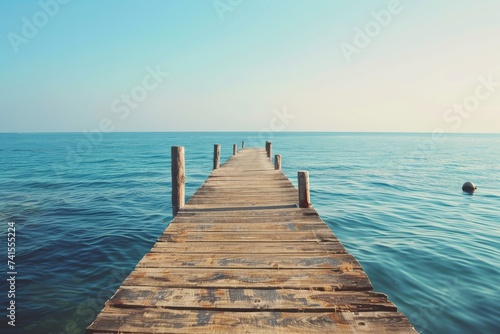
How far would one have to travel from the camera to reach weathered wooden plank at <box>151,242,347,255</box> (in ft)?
13.3

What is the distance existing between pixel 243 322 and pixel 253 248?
1.77 m

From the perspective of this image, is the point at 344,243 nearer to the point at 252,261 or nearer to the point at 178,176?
the point at 178,176

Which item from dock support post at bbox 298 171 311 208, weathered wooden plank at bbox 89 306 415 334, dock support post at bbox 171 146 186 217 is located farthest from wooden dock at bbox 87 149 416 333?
dock support post at bbox 171 146 186 217

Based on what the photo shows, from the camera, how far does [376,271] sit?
7.09 meters

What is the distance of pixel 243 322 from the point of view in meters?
2.46

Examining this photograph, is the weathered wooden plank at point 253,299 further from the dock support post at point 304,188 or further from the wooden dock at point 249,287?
the dock support post at point 304,188

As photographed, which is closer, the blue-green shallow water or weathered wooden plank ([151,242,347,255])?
weathered wooden plank ([151,242,347,255])

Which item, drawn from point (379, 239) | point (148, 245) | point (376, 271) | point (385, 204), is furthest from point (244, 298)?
point (385, 204)

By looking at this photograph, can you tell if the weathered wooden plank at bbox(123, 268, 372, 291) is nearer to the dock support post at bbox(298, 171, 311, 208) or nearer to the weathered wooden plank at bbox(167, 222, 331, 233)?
the weathered wooden plank at bbox(167, 222, 331, 233)

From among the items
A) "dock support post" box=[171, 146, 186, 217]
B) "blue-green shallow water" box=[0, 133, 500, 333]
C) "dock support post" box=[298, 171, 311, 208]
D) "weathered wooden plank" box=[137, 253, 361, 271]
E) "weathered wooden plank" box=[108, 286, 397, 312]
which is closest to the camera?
"weathered wooden plank" box=[108, 286, 397, 312]

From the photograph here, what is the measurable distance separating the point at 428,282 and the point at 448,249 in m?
2.46

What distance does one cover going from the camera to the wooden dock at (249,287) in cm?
242

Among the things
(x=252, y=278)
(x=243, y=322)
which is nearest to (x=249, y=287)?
(x=252, y=278)

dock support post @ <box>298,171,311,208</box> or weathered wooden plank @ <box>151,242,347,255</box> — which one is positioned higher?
dock support post @ <box>298,171,311,208</box>
